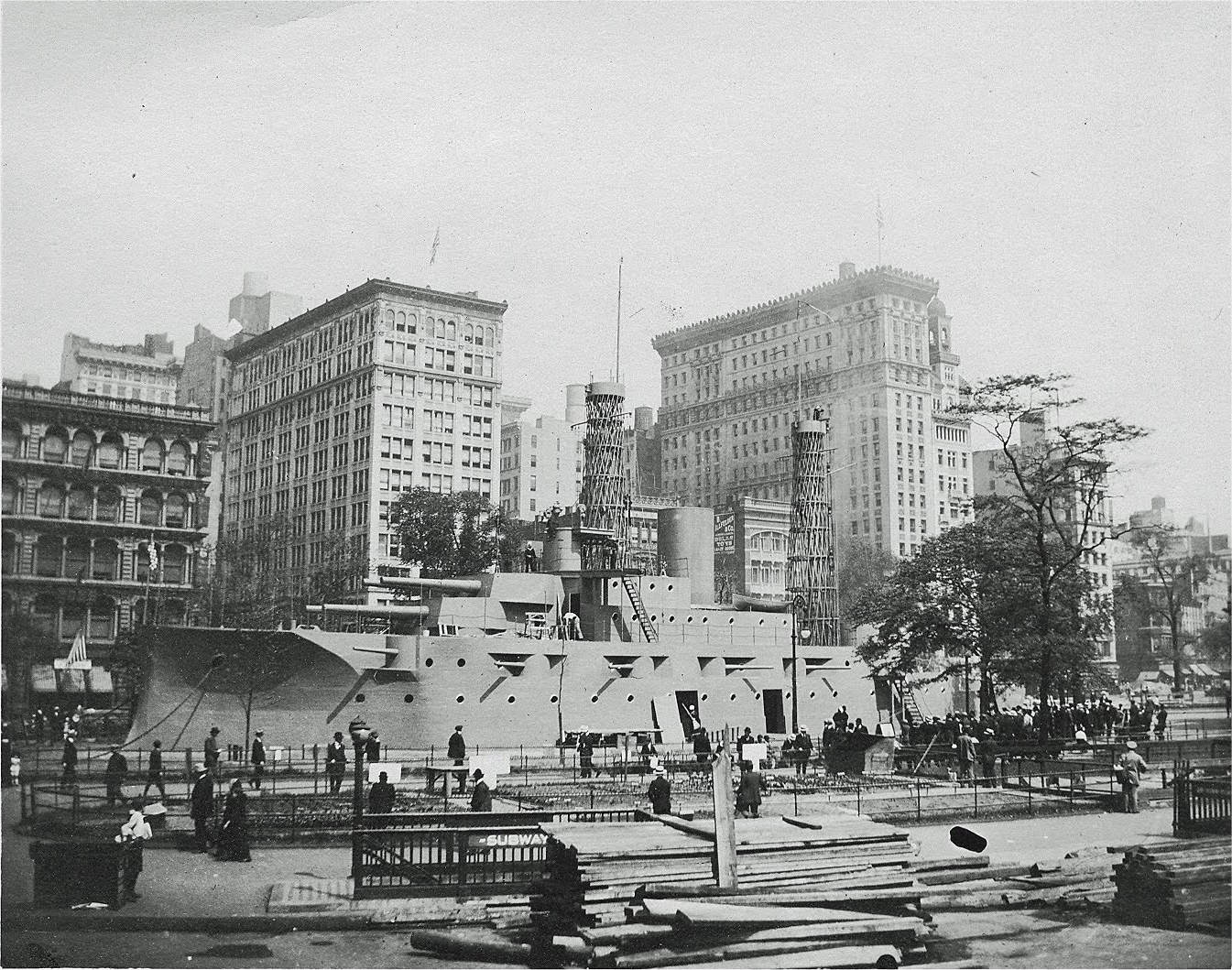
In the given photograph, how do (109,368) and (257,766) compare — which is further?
(109,368)

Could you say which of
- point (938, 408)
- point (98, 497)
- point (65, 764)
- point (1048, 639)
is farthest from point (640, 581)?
point (938, 408)

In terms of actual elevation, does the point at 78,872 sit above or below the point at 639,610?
below

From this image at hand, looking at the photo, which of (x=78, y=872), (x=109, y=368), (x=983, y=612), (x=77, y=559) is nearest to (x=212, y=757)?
(x=78, y=872)

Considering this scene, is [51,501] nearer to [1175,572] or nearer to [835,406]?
[835,406]

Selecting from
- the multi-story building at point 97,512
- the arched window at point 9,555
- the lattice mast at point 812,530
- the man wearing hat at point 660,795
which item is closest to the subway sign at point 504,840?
the man wearing hat at point 660,795

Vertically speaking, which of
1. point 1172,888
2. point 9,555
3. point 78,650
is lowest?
point 1172,888

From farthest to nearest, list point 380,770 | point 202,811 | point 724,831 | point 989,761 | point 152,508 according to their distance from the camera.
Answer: point 152,508
point 989,761
point 380,770
point 202,811
point 724,831

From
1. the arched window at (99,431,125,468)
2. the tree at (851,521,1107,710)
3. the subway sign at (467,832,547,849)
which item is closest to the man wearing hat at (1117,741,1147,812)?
the tree at (851,521,1107,710)

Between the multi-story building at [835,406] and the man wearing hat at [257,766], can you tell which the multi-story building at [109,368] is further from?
the multi-story building at [835,406]
